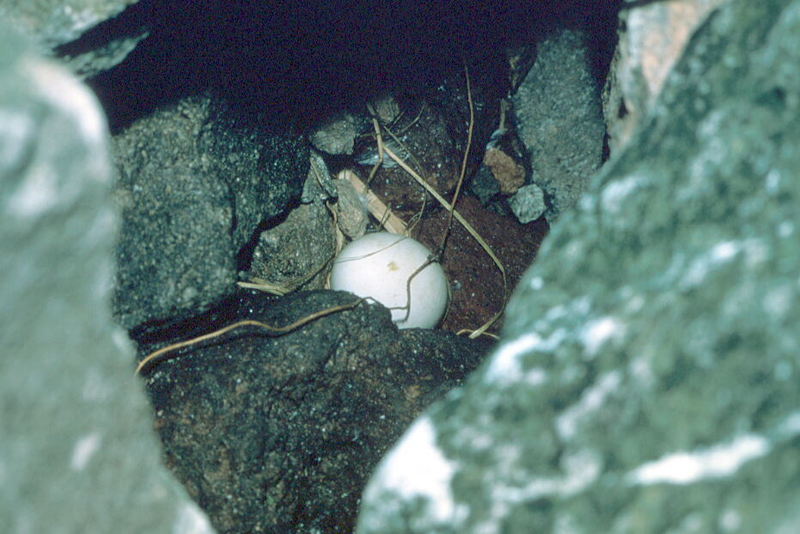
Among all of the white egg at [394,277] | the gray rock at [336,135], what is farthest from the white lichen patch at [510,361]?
the gray rock at [336,135]

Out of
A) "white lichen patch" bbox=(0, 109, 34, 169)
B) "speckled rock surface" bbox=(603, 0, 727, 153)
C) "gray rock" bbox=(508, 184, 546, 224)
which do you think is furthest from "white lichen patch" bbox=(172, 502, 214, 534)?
"gray rock" bbox=(508, 184, 546, 224)

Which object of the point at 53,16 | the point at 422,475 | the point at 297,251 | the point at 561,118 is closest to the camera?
the point at 422,475

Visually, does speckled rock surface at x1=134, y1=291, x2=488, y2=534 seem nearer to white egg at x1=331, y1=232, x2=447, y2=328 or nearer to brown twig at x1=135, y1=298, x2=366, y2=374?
brown twig at x1=135, y1=298, x2=366, y2=374

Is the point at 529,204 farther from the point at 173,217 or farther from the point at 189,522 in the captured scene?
the point at 189,522

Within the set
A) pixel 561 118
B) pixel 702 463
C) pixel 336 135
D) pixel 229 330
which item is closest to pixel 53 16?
pixel 229 330

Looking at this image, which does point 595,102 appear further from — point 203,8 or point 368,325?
point 203,8

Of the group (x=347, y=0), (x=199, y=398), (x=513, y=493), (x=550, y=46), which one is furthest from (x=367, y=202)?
(x=513, y=493)
